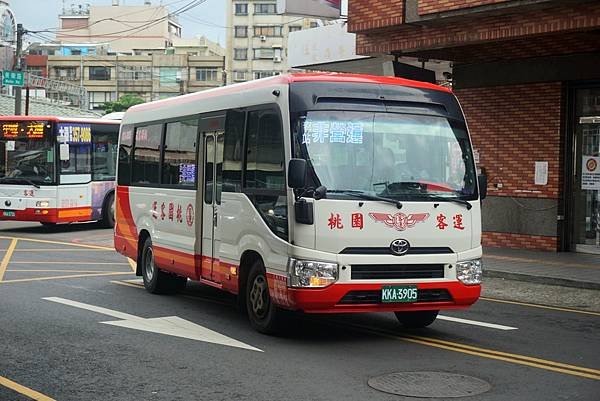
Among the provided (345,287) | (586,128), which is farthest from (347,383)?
(586,128)

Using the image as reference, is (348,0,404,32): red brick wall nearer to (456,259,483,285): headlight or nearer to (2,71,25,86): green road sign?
(456,259,483,285): headlight

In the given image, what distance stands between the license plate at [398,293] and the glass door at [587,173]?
1027cm

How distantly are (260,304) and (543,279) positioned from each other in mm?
6545

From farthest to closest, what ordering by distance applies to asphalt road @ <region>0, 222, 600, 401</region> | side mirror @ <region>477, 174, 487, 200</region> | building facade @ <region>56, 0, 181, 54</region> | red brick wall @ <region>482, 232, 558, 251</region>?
1. building facade @ <region>56, 0, 181, 54</region>
2. red brick wall @ <region>482, 232, 558, 251</region>
3. side mirror @ <region>477, 174, 487, 200</region>
4. asphalt road @ <region>0, 222, 600, 401</region>

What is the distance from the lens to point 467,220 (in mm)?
9336

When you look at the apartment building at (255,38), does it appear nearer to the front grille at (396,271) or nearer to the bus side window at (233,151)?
the bus side window at (233,151)

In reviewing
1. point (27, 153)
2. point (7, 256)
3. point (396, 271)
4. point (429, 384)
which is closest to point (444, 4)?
point (396, 271)

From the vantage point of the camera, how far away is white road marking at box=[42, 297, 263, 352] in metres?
9.30

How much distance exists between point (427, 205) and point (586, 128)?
10346mm

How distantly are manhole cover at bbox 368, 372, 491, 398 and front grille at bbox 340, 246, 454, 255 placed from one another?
4.85 feet

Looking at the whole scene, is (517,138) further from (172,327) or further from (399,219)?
(172,327)

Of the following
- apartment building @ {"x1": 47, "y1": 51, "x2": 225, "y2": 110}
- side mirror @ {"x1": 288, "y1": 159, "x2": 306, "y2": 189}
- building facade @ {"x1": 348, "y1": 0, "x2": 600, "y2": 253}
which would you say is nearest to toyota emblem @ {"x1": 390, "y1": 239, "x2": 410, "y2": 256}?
side mirror @ {"x1": 288, "y1": 159, "x2": 306, "y2": 189}

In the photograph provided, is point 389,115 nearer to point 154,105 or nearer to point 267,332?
point 267,332

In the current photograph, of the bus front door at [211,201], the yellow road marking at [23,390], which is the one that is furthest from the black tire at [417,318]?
the yellow road marking at [23,390]
